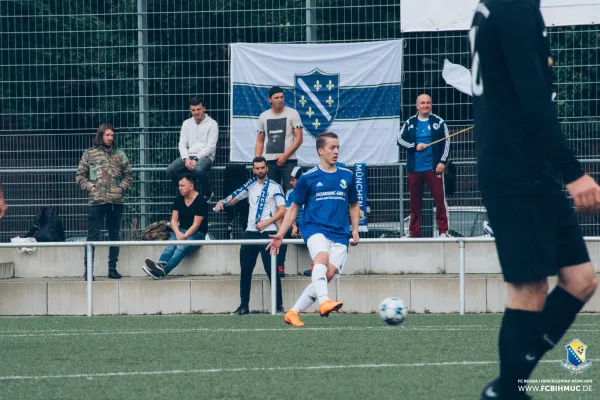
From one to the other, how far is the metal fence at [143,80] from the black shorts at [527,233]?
34.0 feet

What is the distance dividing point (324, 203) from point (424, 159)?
3.48 m

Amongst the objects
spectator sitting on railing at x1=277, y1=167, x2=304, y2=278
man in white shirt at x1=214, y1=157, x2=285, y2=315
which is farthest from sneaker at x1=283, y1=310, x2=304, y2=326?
spectator sitting on railing at x1=277, y1=167, x2=304, y2=278

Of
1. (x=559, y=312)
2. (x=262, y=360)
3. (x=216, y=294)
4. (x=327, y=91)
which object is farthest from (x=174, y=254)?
(x=559, y=312)

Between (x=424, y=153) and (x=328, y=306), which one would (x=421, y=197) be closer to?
(x=424, y=153)

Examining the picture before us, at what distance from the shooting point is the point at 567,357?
784 cm

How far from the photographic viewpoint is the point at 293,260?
49.1ft

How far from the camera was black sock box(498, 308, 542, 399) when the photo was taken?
5098mm

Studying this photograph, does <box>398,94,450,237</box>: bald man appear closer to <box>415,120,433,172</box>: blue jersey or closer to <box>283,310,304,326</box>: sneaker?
<box>415,120,433,172</box>: blue jersey

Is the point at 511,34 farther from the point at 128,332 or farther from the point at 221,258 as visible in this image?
the point at 221,258

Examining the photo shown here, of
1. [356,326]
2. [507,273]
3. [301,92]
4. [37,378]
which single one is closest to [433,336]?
[356,326]

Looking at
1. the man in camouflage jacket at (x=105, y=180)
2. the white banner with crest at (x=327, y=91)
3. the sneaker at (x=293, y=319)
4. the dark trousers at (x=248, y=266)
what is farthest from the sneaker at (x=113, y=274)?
the sneaker at (x=293, y=319)

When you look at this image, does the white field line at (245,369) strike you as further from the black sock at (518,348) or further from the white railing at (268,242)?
the white railing at (268,242)

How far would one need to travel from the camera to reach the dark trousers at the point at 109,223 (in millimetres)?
15133

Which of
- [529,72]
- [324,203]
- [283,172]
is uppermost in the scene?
[529,72]
